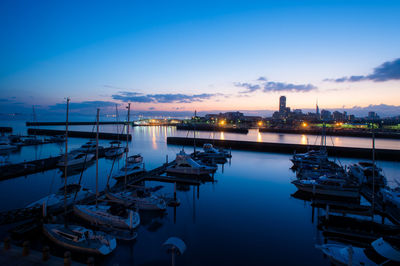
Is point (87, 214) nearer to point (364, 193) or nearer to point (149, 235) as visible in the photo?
point (149, 235)

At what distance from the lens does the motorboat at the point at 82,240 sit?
9539 millimetres

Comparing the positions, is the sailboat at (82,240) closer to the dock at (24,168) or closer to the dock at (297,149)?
the dock at (24,168)

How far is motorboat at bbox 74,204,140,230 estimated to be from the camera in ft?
38.3

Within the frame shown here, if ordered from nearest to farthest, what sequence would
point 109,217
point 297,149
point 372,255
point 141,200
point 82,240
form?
point 372,255, point 82,240, point 109,217, point 141,200, point 297,149

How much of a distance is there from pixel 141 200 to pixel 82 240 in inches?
197

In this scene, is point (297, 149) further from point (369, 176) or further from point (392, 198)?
point (392, 198)

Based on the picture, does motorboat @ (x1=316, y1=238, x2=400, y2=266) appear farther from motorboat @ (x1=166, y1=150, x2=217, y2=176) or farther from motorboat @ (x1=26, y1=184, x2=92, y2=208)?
motorboat @ (x1=166, y1=150, x2=217, y2=176)

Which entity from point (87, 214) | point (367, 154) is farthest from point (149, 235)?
point (367, 154)

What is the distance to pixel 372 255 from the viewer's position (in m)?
8.09

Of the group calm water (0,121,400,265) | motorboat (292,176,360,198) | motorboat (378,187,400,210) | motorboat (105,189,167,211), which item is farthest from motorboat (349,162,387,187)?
motorboat (105,189,167,211)

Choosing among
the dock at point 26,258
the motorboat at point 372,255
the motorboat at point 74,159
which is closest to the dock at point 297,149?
the motorboat at point 74,159

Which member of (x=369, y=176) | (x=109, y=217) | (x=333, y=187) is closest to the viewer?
(x=109, y=217)

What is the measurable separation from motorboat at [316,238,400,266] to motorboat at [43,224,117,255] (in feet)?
31.4

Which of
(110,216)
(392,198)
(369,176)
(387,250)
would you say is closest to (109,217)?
(110,216)
